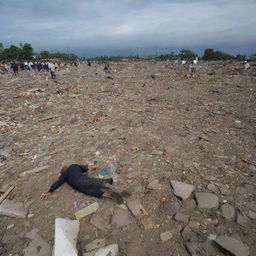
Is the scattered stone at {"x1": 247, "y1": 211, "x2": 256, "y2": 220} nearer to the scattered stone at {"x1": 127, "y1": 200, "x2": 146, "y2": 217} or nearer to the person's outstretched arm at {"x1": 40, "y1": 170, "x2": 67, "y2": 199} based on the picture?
the scattered stone at {"x1": 127, "y1": 200, "x2": 146, "y2": 217}

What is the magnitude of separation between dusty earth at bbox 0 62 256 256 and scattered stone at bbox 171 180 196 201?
8 cm

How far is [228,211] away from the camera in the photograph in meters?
2.66

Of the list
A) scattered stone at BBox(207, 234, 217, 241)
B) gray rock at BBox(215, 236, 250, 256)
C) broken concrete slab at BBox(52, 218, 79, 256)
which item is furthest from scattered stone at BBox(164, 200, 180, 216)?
broken concrete slab at BBox(52, 218, 79, 256)

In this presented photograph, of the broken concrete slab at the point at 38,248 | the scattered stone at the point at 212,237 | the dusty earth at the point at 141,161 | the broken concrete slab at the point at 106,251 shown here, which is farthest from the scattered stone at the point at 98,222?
the scattered stone at the point at 212,237

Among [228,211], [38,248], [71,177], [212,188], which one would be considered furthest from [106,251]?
[212,188]

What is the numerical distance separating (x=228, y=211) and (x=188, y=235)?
692mm

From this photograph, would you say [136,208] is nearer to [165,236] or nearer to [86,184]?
[165,236]

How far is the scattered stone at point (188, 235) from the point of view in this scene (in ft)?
7.64

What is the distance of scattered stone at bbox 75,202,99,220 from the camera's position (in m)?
2.71

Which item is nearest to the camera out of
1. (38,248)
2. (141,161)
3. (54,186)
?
(38,248)

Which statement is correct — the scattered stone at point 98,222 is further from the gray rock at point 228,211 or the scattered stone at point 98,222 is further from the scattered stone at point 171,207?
the gray rock at point 228,211

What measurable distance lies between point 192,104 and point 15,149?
226 inches

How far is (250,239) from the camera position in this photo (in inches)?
90.4

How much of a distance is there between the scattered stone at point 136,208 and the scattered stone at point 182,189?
0.58 m
